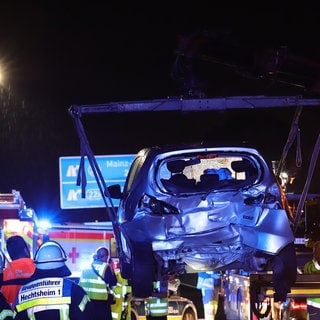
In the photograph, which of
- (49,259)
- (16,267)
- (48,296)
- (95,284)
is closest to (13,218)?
(95,284)

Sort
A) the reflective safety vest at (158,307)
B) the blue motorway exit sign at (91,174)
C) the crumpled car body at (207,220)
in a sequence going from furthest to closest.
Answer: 1. the blue motorway exit sign at (91,174)
2. the reflective safety vest at (158,307)
3. the crumpled car body at (207,220)

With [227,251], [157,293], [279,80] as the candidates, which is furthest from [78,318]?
[279,80]

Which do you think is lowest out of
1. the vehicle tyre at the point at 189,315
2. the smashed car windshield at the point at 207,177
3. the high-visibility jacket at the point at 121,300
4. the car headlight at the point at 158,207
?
the vehicle tyre at the point at 189,315

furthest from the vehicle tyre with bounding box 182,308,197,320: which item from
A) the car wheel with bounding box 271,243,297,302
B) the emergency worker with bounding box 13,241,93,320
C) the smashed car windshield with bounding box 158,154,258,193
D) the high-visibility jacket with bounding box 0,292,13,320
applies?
the emergency worker with bounding box 13,241,93,320

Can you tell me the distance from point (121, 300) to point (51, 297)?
23.3 feet

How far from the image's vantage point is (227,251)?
8.75 meters

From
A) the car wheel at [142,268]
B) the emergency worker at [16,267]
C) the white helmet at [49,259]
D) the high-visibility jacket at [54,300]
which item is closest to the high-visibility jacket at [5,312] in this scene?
the high-visibility jacket at [54,300]

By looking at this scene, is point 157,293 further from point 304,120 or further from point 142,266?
point 304,120

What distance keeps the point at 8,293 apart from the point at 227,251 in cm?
250

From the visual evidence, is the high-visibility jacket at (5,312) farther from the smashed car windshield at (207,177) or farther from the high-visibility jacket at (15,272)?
the smashed car windshield at (207,177)

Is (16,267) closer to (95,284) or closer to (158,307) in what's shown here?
(158,307)

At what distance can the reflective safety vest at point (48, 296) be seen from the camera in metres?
6.17

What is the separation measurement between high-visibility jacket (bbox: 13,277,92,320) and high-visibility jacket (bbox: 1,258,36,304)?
5.69 ft

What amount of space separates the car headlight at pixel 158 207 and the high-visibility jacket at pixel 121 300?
16.2 ft
